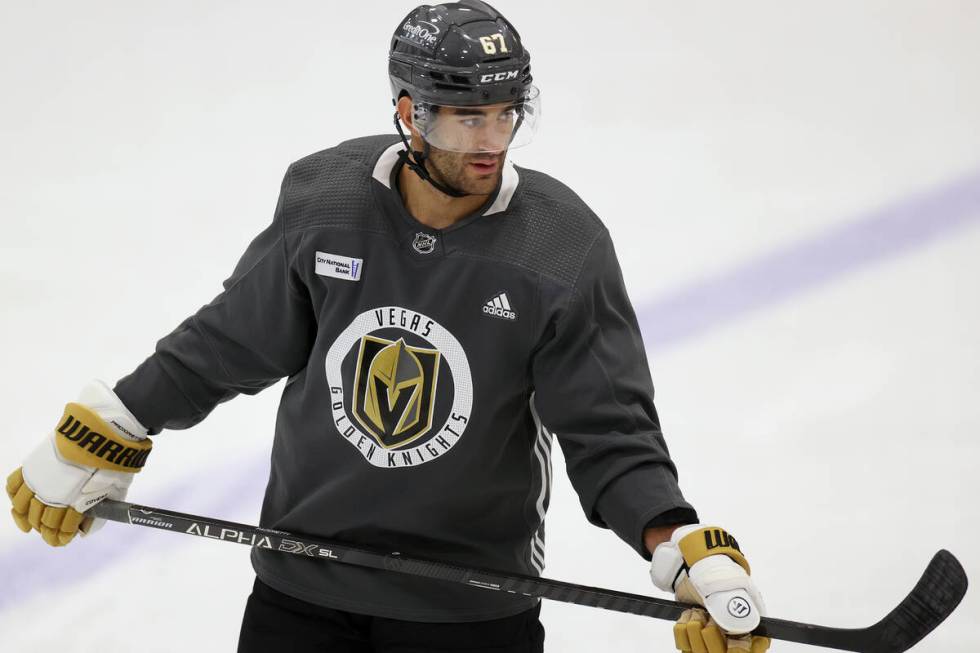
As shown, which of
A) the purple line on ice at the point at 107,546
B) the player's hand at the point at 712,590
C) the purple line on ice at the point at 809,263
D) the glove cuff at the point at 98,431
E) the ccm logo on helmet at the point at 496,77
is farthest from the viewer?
the purple line on ice at the point at 809,263

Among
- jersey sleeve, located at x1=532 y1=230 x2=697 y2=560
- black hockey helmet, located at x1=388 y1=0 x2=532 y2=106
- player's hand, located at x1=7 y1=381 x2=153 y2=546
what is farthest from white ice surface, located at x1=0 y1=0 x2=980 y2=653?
black hockey helmet, located at x1=388 y1=0 x2=532 y2=106

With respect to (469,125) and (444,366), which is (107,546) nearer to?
(444,366)

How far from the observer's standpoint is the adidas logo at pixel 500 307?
200 cm

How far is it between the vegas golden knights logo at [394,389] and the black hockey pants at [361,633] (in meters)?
0.28

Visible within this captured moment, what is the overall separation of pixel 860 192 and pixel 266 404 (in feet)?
6.14

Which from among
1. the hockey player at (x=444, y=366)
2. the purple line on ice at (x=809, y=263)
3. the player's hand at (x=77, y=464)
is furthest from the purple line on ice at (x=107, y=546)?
the purple line on ice at (x=809, y=263)

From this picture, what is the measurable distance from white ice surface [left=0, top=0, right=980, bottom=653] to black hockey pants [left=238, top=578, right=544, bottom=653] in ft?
2.44

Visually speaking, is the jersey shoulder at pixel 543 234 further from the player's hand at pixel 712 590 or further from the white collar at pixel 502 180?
the player's hand at pixel 712 590

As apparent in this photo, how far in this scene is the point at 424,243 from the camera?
204cm

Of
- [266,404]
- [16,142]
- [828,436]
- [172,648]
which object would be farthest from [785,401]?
[16,142]

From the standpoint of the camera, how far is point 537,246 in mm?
2014

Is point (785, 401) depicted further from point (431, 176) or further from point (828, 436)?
point (431, 176)

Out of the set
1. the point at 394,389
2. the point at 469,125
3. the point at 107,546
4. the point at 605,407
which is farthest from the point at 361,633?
the point at 107,546

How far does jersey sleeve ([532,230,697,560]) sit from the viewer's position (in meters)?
1.97
